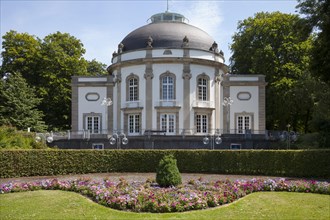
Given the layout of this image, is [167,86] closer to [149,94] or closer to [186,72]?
[149,94]

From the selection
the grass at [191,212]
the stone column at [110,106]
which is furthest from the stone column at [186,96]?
the grass at [191,212]

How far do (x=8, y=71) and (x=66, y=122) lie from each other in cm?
939

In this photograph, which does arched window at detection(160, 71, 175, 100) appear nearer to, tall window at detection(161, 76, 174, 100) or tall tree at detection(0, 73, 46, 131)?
tall window at detection(161, 76, 174, 100)

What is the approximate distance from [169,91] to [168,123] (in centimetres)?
318

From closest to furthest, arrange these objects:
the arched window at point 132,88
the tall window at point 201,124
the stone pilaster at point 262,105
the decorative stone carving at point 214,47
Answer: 1. the tall window at point 201,124
2. the arched window at point 132,88
3. the stone pilaster at point 262,105
4. the decorative stone carving at point 214,47

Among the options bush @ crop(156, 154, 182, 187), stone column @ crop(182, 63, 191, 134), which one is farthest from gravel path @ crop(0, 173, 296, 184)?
stone column @ crop(182, 63, 191, 134)

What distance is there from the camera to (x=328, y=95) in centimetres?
2970

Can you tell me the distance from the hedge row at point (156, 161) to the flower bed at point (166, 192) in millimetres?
5895

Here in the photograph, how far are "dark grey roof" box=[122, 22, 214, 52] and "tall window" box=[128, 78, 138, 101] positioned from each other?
11.4 feet

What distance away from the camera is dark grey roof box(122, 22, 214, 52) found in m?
37.3

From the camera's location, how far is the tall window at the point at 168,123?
35609mm

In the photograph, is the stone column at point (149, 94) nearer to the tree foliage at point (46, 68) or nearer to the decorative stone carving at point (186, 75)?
the decorative stone carving at point (186, 75)

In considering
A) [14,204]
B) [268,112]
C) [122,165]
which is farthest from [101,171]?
[268,112]

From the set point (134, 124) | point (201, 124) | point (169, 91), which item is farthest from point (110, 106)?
point (201, 124)
